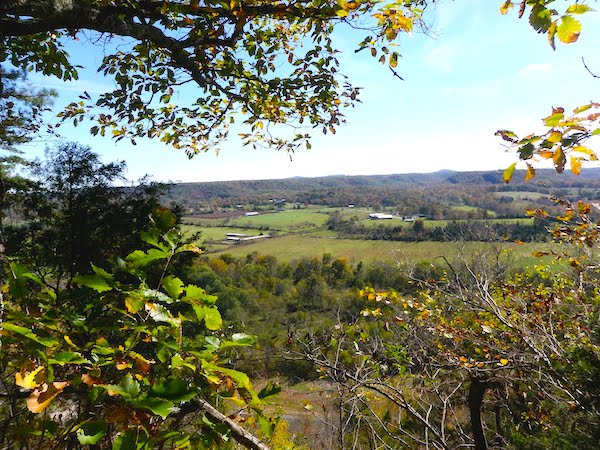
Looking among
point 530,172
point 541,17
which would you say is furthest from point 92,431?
point 541,17

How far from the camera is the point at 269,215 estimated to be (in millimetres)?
147000

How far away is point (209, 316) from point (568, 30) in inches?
78.0

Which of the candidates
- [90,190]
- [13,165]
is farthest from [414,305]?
[13,165]

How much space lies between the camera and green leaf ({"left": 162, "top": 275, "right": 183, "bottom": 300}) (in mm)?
1275

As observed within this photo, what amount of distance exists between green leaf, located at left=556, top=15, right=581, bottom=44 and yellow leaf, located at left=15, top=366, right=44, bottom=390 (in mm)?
2391

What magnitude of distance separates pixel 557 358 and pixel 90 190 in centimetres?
1499

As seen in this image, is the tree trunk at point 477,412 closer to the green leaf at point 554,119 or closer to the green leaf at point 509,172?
the green leaf at point 509,172

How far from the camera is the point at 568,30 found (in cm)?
158

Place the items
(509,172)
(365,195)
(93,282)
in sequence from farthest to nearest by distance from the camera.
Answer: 1. (365,195)
2. (509,172)
3. (93,282)

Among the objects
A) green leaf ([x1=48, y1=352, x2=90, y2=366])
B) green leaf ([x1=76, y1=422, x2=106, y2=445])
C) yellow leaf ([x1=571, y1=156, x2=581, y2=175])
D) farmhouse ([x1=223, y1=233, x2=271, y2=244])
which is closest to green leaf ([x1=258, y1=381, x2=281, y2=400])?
green leaf ([x1=76, y1=422, x2=106, y2=445])

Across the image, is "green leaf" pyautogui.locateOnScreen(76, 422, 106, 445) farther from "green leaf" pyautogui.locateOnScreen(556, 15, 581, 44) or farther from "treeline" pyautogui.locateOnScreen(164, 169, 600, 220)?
"treeline" pyautogui.locateOnScreen(164, 169, 600, 220)

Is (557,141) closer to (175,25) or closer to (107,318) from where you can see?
(107,318)

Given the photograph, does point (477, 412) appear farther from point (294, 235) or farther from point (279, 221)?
point (279, 221)

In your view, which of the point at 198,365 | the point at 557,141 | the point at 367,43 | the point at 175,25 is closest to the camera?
the point at 198,365
